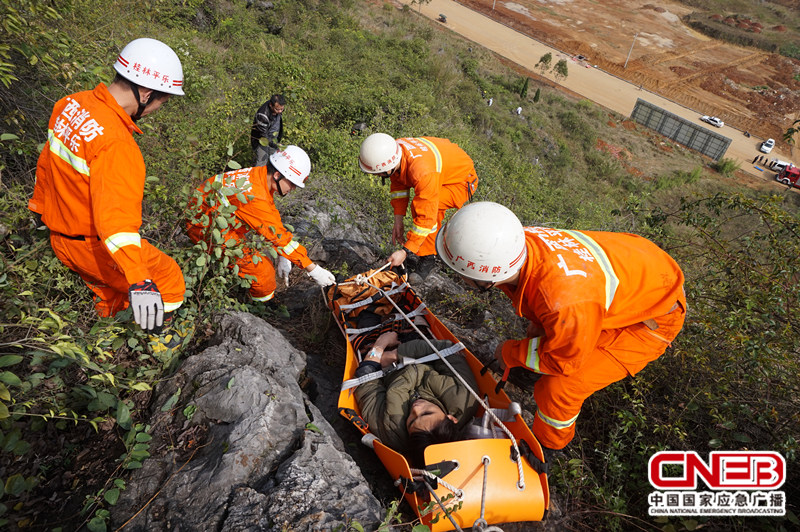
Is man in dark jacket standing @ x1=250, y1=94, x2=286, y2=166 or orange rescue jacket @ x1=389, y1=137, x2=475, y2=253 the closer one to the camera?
orange rescue jacket @ x1=389, y1=137, x2=475, y2=253

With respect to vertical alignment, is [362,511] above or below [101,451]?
above

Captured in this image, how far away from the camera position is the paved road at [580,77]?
1348 inches

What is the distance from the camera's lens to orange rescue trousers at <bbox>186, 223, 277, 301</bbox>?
3.57 meters

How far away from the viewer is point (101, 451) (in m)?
2.37

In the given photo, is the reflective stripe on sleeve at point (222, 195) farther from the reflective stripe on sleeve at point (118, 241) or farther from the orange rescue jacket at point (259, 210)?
the reflective stripe on sleeve at point (118, 241)

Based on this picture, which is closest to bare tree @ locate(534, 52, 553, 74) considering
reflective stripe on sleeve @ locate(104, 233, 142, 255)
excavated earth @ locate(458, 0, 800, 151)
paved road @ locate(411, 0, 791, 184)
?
paved road @ locate(411, 0, 791, 184)

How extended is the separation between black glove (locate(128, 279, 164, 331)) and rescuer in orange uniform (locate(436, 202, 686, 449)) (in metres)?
1.82

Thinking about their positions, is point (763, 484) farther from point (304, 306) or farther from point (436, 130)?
point (436, 130)

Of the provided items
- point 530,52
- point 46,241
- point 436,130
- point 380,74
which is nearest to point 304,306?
point 46,241

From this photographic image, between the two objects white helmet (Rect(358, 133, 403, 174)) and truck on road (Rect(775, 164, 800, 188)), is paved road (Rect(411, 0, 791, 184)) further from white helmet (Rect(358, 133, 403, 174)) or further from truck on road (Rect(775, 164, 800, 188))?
white helmet (Rect(358, 133, 403, 174))

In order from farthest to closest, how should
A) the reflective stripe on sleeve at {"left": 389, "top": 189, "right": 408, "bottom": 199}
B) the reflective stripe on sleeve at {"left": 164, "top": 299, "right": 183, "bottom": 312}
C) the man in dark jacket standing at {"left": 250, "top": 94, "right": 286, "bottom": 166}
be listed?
1. the man in dark jacket standing at {"left": 250, "top": 94, "right": 286, "bottom": 166}
2. the reflective stripe on sleeve at {"left": 389, "top": 189, "right": 408, "bottom": 199}
3. the reflective stripe on sleeve at {"left": 164, "top": 299, "right": 183, "bottom": 312}

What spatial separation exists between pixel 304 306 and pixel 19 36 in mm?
3445

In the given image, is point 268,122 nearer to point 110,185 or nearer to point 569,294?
point 110,185

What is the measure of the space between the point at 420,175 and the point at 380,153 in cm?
47
